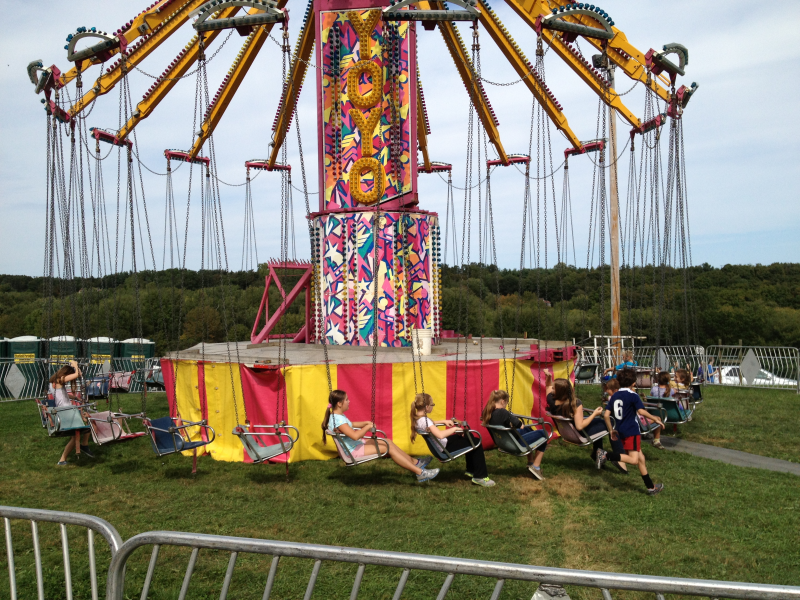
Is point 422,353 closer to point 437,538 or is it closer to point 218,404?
point 218,404

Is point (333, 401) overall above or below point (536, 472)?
above

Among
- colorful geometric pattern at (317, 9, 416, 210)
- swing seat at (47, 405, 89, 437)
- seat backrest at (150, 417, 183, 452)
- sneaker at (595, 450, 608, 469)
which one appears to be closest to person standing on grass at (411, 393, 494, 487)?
sneaker at (595, 450, 608, 469)

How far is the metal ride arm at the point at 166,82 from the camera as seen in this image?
559 inches

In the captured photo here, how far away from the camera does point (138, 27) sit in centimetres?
1263

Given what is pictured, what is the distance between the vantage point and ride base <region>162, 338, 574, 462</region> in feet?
30.1

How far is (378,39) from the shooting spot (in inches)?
515

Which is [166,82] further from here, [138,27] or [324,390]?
[324,390]

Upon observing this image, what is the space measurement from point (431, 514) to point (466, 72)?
11498 mm

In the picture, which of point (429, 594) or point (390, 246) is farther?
point (390, 246)

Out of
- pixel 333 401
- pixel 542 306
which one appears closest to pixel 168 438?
pixel 333 401

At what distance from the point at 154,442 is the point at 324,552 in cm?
618

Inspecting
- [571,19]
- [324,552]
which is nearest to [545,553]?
[324,552]

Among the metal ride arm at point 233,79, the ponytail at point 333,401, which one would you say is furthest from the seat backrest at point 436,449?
the metal ride arm at point 233,79

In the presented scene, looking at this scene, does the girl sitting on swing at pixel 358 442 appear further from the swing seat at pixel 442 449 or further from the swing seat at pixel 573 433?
the swing seat at pixel 573 433
